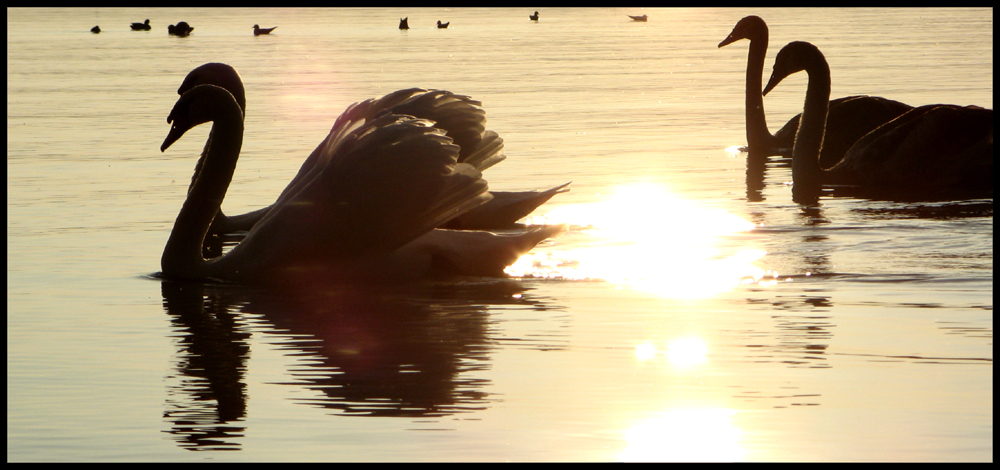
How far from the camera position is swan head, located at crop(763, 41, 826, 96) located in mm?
14376

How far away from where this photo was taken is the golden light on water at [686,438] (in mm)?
5094

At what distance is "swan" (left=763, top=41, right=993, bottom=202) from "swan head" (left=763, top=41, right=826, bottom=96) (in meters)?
0.75

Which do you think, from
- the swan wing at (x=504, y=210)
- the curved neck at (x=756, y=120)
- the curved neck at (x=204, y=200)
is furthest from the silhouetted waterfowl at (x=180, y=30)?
the curved neck at (x=204, y=200)

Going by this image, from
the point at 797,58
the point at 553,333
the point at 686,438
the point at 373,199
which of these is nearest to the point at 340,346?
the point at 553,333

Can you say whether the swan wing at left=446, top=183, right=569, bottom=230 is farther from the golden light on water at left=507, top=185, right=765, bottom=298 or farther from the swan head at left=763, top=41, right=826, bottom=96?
the swan head at left=763, top=41, right=826, bottom=96

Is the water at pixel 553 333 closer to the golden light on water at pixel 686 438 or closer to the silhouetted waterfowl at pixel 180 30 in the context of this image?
the golden light on water at pixel 686 438

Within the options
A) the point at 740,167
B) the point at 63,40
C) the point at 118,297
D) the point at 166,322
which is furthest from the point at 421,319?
the point at 63,40

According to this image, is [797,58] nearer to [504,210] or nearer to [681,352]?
[504,210]

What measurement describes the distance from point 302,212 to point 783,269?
2796 mm

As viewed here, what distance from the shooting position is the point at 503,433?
5.46m

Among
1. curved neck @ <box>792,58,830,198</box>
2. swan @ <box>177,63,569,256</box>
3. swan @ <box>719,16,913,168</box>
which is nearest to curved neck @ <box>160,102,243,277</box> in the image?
swan @ <box>177,63,569,256</box>

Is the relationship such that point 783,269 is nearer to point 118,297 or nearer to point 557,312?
point 557,312

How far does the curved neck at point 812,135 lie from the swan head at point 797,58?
0.21ft

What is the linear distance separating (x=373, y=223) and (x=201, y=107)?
6.07 ft
